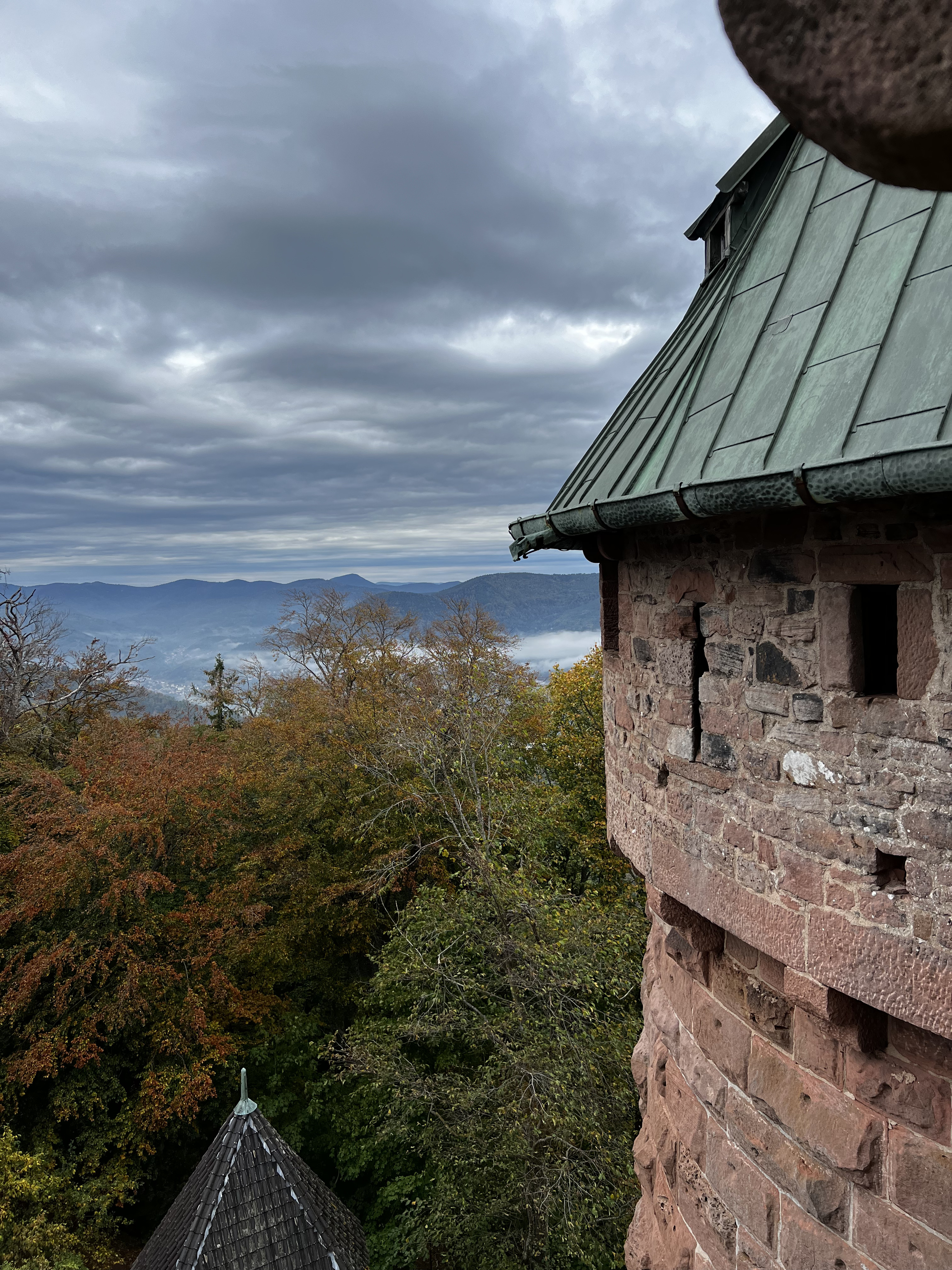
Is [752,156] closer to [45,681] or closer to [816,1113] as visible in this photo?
[816,1113]

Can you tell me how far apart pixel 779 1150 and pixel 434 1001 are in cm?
893

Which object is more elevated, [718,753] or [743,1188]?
[718,753]

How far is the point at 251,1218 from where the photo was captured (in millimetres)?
8812

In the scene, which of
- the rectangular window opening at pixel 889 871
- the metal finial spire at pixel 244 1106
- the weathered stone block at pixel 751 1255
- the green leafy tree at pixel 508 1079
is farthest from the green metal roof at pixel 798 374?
the green leafy tree at pixel 508 1079

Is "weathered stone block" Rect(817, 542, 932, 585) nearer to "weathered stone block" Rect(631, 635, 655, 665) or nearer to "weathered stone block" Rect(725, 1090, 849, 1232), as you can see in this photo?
"weathered stone block" Rect(631, 635, 655, 665)

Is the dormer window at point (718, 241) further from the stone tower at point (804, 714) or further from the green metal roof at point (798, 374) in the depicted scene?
the stone tower at point (804, 714)

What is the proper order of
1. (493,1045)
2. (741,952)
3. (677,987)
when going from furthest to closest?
(493,1045) → (677,987) → (741,952)

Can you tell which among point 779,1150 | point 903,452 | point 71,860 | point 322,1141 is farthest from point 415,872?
point 903,452

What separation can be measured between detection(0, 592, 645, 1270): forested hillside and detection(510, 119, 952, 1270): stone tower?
753 cm

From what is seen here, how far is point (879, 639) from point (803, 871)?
807 millimetres

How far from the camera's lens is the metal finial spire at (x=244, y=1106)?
9.31 m

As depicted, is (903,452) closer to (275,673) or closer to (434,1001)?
(434,1001)

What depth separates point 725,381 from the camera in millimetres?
3047

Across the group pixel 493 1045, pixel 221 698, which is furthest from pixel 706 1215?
pixel 221 698
